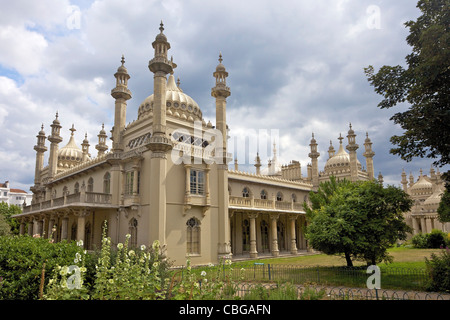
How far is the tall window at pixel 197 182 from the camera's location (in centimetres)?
2281

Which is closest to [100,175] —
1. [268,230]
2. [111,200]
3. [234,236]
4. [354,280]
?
[111,200]

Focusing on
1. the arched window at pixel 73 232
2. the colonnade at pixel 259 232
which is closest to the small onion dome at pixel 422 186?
the colonnade at pixel 259 232

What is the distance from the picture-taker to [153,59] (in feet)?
71.8

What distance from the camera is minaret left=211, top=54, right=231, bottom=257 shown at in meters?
23.5

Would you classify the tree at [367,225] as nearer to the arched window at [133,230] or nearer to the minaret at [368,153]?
the arched window at [133,230]

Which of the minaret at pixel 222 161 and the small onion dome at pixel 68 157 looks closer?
the minaret at pixel 222 161

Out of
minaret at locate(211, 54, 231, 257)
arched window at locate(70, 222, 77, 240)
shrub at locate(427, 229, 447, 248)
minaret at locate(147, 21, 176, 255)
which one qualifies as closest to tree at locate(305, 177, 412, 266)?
minaret at locate(211, 54, 231, 257)

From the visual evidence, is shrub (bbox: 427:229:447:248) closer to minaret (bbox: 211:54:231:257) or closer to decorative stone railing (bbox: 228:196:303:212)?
decorative stone railing (bbox: 228:196:303:212)

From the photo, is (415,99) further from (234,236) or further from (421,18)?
(234,236)

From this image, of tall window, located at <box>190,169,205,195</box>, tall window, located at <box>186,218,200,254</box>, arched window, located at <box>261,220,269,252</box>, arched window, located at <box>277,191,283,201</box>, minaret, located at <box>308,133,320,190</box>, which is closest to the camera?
tall window, located at <box>186,218,200,254</box>

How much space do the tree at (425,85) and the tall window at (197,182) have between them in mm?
13157

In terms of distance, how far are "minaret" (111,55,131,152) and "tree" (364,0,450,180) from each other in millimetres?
18552

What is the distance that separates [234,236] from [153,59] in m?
17.5

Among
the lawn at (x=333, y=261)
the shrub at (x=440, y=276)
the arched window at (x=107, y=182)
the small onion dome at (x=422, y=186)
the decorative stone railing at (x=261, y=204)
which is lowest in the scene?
the lawn at (x=333, y=261)
